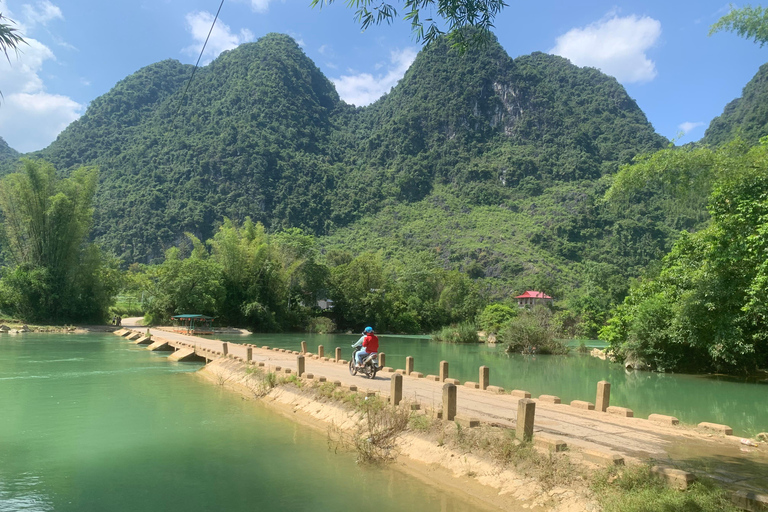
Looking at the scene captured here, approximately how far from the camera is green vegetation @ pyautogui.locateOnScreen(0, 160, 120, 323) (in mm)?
41188

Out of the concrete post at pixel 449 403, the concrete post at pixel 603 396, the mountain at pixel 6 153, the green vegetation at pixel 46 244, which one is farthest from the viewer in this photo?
the mountain at pixel 6 153

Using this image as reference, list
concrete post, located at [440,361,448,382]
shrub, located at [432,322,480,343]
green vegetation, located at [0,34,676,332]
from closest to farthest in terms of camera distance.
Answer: concrete post, located at [440,361,448,382] < shrub, located at [432,322,480,343] < green vegetation, located at [0,34,676,332]

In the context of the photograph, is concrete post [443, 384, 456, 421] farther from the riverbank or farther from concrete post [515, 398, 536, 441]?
concrete post [515, 398, 536, 441]

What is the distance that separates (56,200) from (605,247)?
277 ft

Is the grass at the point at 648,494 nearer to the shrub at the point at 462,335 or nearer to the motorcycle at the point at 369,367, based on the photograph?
the motorcycle at the point at 369,367

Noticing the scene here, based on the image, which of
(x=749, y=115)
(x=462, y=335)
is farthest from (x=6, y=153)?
(x=749, y=115)

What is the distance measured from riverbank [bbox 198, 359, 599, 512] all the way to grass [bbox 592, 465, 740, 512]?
0.75 feet

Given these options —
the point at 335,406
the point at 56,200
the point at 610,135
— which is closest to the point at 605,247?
the point at 610,135

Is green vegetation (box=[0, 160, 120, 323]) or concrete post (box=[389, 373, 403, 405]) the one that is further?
green vegetation (box=[0, 160, 120, 323])

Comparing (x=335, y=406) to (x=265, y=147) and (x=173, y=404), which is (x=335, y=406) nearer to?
(x=173, y=404)

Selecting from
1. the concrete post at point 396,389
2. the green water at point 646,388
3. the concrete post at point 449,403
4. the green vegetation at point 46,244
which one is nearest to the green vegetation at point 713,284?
the green water at point 646,388

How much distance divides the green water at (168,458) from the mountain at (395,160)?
216 feet

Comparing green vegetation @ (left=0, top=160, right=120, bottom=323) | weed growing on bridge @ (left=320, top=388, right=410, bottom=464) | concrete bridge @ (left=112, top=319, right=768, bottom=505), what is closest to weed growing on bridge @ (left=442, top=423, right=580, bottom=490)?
concrete bridge @ (left=112, top=319, right=768, bottom=505)

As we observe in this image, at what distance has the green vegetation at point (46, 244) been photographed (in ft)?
135
